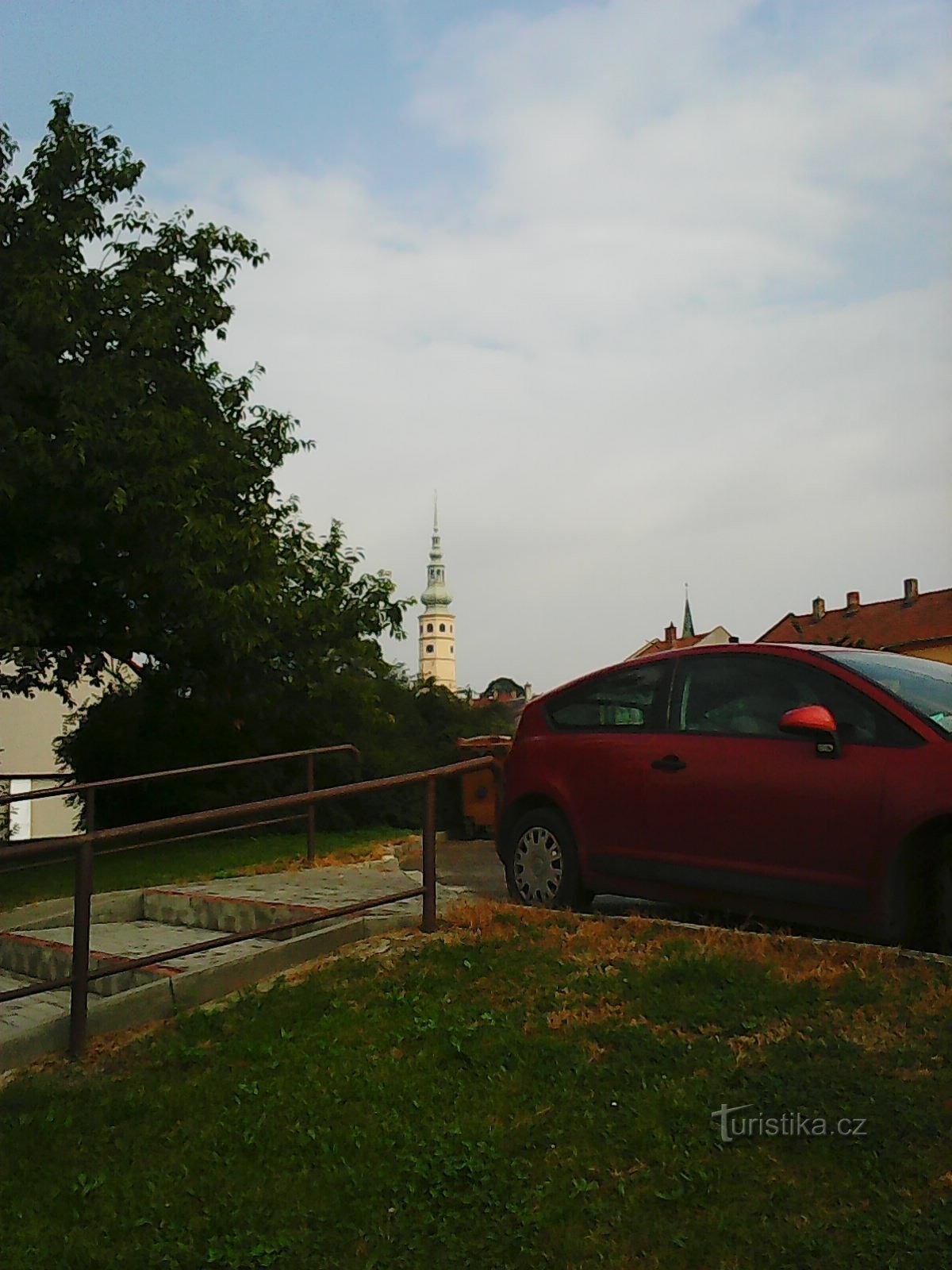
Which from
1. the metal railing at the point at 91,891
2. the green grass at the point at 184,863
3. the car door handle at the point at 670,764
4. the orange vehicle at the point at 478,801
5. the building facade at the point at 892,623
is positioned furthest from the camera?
the building facade at the point at 892,623

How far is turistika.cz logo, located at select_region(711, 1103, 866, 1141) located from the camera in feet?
13.5

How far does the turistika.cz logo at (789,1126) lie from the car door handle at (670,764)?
283cm

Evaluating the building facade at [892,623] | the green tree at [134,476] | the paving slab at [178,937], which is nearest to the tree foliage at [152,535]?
the green tree at [134,476]

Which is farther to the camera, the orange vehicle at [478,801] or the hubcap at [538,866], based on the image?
the orange vehicle at [478,801]

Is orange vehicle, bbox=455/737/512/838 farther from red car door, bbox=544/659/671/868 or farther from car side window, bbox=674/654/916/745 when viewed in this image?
car side window, bbox=674/654/916/745

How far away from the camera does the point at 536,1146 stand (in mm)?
4258

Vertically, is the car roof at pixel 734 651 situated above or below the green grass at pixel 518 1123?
above

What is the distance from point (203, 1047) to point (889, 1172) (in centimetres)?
294

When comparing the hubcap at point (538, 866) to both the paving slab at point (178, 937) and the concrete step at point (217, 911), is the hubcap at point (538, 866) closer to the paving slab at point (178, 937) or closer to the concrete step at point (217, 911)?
the paving slab at point (178, 937)

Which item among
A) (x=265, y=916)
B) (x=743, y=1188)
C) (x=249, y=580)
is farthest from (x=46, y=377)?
(x=743, y=1188)

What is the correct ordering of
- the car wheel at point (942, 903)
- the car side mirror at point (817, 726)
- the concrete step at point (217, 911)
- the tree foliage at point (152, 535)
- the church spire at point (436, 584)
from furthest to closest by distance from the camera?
1. the church spire at point (436, 584)
2. the tree foliage at point (152, 535)
3. the concrete step at point (217, 911)
4. the car side mirror at point (817, 726)
5. the car wheel at point (942, 903)

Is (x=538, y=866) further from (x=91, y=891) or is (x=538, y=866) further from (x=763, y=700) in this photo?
(x=91, y=891)

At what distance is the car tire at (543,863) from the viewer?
7469 mm

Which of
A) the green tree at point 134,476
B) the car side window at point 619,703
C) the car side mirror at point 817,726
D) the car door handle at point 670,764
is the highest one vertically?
the green tree at point 134,476
